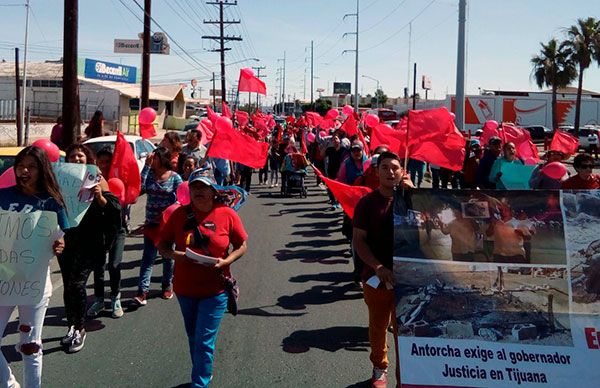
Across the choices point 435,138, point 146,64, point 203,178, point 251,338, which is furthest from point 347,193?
point 146,64

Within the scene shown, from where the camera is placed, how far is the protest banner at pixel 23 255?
155 inches

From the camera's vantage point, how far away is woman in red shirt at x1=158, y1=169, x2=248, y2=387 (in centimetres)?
411

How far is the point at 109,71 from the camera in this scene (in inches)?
2194

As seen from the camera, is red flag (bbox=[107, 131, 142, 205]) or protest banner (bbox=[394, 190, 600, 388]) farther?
red flag (bbox=[107, 131, 142, 205])

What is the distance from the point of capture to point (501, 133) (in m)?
12.5

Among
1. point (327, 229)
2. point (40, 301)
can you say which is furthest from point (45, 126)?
point (40, 301)

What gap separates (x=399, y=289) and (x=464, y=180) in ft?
26.5

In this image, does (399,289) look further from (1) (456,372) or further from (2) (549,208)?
(2) (549,208)

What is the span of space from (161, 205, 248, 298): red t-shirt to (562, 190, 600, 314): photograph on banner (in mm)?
2111

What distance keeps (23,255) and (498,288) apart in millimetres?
2951

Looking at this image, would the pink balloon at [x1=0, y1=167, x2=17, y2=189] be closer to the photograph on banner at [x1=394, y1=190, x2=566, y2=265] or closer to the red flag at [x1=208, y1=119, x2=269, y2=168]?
the photograph on banner at [x1=394, y1=190, x2=566, y2=265]

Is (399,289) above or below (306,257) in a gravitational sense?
above

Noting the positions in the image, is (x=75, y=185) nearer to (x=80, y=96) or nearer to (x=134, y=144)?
(x=134, y=144)

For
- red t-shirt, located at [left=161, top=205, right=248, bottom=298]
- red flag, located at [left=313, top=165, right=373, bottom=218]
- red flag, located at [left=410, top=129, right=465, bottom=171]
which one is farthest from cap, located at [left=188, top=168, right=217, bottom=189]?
red flag, located at [left=410, top=129, right=465, bottom=171]
